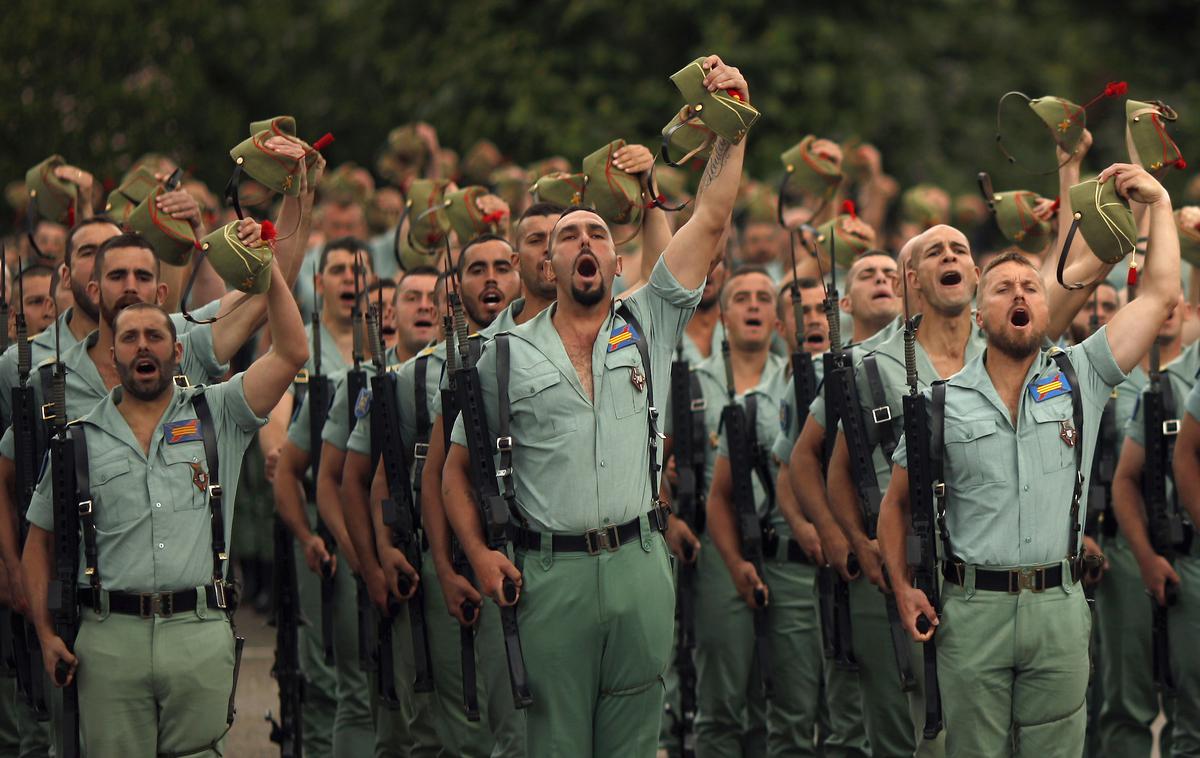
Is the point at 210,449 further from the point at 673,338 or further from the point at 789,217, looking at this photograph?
the point at 789,217

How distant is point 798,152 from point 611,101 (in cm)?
623

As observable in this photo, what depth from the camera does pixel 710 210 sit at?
21.2 feet

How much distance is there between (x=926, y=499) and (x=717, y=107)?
1538 millimetres

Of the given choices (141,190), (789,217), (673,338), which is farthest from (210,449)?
(789,217)

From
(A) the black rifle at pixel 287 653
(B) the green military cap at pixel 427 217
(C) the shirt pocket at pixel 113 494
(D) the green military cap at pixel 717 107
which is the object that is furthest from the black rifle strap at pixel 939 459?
(A) the black rifle at pixel 287 653

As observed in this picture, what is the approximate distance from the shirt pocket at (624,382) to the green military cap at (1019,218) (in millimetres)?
2535

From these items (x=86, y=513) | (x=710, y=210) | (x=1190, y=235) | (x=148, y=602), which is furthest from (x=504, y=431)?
(x=1190, y=235)

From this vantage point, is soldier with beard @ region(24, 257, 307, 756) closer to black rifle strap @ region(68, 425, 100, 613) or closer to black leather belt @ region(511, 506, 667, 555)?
black rifle strap @ region(68, 425, 100, 613)

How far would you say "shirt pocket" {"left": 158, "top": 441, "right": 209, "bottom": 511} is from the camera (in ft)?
21.9

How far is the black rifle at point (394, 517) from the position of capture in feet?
25.1

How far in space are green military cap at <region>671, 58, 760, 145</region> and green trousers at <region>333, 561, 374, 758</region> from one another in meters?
2.82

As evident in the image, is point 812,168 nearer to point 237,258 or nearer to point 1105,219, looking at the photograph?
point 1105,219

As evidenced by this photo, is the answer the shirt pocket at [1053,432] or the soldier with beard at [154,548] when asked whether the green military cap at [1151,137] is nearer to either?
the shirt pocket at [1053,432]

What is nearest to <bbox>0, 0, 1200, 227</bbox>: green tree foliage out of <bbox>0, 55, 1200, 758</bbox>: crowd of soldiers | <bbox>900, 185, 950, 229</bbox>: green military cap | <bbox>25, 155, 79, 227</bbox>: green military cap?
<bbox>900, 185, 950, 229</bbox>: green military cap
